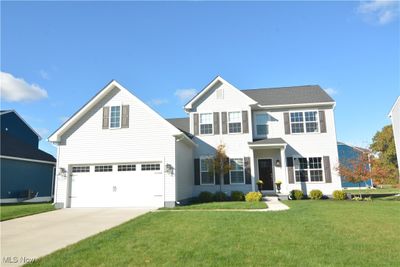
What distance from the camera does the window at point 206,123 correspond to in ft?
62.3

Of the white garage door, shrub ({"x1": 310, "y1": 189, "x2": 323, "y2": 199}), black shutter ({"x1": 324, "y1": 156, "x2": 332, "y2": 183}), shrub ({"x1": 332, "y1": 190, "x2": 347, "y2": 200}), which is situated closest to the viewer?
the white garage door

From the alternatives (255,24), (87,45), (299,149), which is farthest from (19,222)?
(299,149)

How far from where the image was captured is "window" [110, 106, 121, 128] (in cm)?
1573

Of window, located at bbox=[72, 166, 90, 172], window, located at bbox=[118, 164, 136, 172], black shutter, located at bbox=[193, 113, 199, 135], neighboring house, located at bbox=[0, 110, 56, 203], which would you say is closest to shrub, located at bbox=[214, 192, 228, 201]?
black shutter, located at bbox=[193, 113, 199, 135]

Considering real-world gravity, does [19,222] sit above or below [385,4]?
below

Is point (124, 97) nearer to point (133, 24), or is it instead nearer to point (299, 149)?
point (133, 24)

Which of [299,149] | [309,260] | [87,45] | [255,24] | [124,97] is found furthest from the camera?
[299,149]

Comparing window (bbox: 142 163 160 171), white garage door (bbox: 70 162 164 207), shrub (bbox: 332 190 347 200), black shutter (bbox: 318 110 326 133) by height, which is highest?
black shutter (bbox: 318 110 326 133)

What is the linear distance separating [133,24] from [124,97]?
411cm

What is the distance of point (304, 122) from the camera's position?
18.6 m

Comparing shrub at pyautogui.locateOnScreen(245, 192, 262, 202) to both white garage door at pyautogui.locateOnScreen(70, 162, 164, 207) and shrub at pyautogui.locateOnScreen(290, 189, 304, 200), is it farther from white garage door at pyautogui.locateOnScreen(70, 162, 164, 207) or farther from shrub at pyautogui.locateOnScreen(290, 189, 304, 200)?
white garage door at pyautogui.locateOnScreen(70, 162, 164, 207)

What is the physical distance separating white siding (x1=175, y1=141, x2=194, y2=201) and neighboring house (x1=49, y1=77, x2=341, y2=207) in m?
0.06

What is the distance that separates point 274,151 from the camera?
1862cm

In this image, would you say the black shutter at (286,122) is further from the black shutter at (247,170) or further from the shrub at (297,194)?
the shrub at (297,194)
